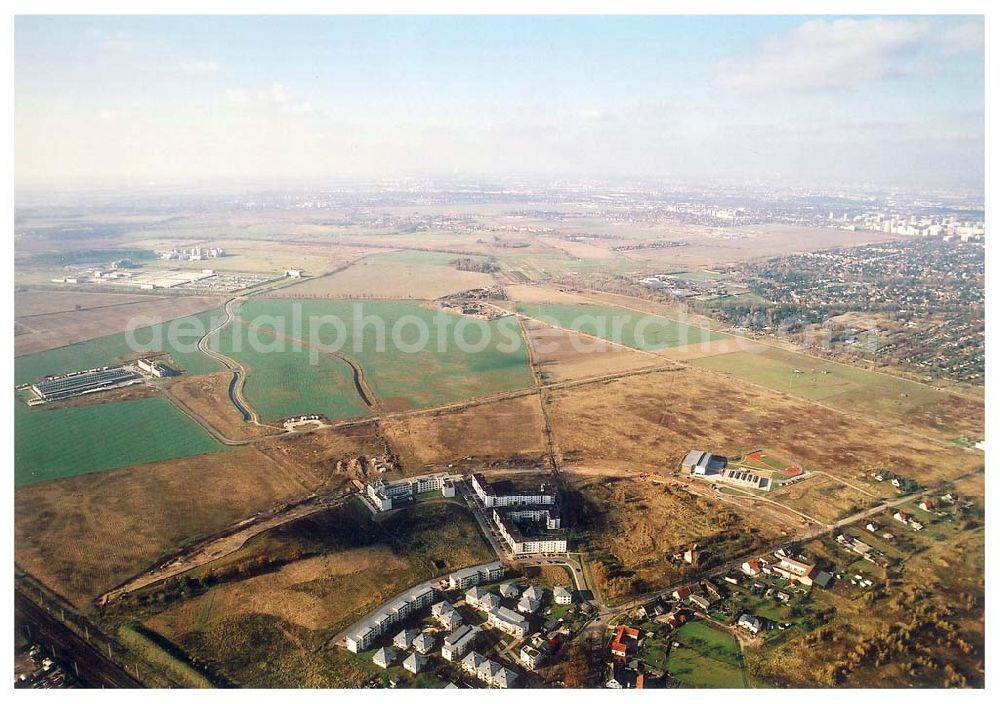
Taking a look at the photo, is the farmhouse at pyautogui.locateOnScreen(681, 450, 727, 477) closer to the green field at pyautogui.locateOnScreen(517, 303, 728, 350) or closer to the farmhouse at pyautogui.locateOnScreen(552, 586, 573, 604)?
the farmhouse at pyautogui.locateOnScreen(552, 586, 573, 604)

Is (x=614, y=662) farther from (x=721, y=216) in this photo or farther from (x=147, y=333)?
(x=721, y=216)

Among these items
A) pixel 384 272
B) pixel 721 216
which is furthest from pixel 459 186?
pixel 384 272

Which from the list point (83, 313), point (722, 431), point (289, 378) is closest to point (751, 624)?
point (722, 431)

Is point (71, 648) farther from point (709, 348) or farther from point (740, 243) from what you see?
point (740, 243)

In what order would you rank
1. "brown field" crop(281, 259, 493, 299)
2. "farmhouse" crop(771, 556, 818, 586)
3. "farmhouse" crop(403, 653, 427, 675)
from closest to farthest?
"farmhouse" crop(403, 653, 427, 675)
"farmhouse" crop(771, 556, 818, 586)
"brown field" crop(281, 259, 493, 299)

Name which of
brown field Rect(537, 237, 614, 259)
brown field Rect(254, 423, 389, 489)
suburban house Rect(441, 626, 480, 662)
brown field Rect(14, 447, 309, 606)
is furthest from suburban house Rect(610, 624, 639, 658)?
brown field Rect(537, 237, 614, 259)

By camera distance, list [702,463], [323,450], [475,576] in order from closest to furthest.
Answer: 1. [475,576]
2. [702,463]
3. [323,450]
